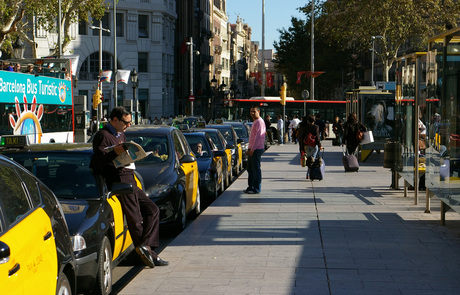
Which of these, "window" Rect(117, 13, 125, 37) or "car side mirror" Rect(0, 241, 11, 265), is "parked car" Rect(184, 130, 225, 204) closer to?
"car side mirror" Rect(0, 241, 11, 265)

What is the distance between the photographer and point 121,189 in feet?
26.5

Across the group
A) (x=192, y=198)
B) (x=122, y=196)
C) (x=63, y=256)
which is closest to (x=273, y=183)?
(x=192, y=198)

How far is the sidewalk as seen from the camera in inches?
311

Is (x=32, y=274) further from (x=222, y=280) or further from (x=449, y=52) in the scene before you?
(x=449, y=52)

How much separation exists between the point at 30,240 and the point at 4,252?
0.70 metres

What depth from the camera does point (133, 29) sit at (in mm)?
69812

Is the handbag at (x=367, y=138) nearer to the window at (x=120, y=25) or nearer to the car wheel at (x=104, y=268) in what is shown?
the car wheel at (x=104, y=268)

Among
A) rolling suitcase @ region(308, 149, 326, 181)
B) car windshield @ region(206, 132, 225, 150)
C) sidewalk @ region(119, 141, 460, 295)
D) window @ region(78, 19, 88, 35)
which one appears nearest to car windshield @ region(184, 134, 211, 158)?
sidewalk @ region(119, 141, 460, 295)

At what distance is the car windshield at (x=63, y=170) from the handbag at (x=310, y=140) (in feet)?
40.0

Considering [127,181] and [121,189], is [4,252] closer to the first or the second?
[121,189]

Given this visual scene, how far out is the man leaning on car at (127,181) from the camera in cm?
842

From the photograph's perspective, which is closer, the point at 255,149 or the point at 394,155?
the point at 394,155

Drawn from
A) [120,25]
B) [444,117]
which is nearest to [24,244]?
[444,117]

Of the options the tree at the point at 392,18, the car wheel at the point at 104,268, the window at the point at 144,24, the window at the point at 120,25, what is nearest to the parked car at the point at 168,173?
the car wheel at the point at 104,268
